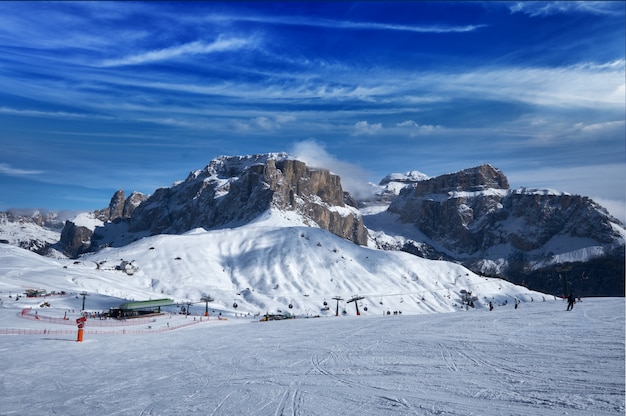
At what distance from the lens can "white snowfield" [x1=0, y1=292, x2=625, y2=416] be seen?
474 inches

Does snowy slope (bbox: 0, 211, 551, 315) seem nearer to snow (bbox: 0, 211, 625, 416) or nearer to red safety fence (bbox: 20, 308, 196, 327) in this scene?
red safety fence (bbox: 20, 308, 196, 327)

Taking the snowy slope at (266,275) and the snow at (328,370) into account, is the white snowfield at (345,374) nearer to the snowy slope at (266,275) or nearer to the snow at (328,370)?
the snow at (328,370)

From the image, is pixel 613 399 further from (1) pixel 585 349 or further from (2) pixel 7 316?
(2) pixel 7 316

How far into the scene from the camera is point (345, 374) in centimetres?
1642

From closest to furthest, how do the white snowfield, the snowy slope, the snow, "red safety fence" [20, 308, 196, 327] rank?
1. the white snowfield
2. the snow
3. "red safety fence" [20, 308, 196, 327]
4. the snowy slope

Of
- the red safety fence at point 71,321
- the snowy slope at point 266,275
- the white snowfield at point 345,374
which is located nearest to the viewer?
the white snowfield at point 345,374

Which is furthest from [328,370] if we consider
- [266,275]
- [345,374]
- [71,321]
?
[266,275]

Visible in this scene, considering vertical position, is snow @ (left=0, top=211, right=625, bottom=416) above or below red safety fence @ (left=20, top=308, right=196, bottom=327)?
above

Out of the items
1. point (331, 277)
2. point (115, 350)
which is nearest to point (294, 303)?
point (331, 277)

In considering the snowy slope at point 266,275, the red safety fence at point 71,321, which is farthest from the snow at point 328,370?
the snowy slope at point 266,275

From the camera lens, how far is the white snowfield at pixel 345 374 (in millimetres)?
12039

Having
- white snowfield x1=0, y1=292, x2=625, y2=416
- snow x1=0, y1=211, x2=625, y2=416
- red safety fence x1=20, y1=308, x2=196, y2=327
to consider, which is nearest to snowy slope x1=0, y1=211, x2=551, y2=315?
red safety fence x1=20, y1=308, x2=196, y2=327

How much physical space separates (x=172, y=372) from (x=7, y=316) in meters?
36.8

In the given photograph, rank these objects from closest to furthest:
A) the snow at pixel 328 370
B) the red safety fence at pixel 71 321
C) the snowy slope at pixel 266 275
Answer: the snow at pixel 328 370 < the red safety fence at pixel 71 321 < the snowy slope at pixel 266 275
